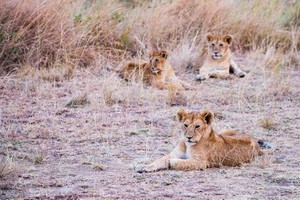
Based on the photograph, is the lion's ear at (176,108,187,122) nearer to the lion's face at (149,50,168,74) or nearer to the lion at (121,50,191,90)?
the lion at (121,50,191,90)

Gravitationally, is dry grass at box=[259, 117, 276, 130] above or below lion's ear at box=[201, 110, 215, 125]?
below

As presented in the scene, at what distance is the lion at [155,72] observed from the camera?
1125 centimetres

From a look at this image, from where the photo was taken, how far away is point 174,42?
42.8 ft

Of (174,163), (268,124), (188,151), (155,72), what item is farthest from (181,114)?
(155,72)

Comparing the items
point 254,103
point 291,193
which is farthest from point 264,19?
point 291,193

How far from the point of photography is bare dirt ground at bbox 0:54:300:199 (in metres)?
6.39

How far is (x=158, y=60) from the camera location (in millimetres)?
11484

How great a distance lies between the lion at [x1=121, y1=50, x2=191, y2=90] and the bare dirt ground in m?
0.27

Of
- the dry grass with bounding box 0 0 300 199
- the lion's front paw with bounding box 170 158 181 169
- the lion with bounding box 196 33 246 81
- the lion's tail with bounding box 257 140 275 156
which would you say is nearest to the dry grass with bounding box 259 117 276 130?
the dry grass with bounding box 0 0 300 199

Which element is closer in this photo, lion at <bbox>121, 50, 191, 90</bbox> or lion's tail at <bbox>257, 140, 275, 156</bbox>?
lion's tail at <bbox>257, 140, 275, 156</bbox>

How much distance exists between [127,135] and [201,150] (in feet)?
4.98

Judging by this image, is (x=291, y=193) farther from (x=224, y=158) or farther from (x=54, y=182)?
(x=54, y=182)

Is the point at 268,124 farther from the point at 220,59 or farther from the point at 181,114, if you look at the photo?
the point at 220,59

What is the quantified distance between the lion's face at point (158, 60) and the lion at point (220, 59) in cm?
79
